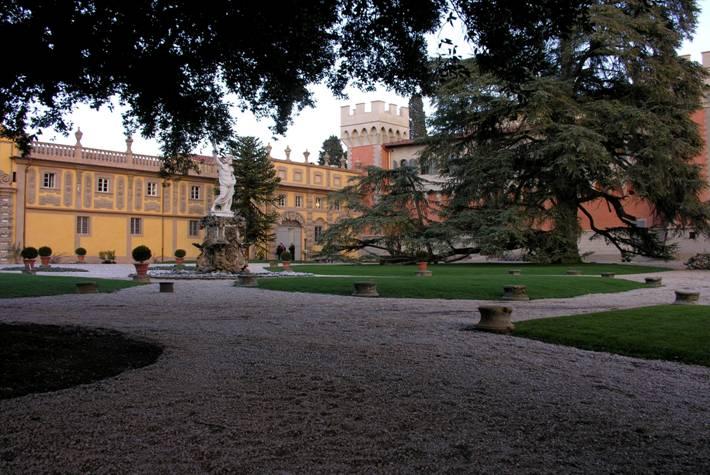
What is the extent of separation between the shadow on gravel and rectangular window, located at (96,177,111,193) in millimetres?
34390

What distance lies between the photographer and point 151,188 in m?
41.8

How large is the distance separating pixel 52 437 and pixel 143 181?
4023cm

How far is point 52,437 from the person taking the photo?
3.55 metres

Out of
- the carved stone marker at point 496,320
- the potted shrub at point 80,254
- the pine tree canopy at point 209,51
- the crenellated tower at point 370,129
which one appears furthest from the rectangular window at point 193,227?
the carved stone marker at point 496,320

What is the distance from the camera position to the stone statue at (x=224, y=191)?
21.9 m

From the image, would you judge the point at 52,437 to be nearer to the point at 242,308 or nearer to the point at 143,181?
the point at 242,308

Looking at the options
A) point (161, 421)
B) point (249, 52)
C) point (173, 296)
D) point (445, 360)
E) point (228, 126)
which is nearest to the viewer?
point (161, 421)

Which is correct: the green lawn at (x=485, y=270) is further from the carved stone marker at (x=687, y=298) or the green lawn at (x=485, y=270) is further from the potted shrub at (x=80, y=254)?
the potted shrub at (x=80, y=254)

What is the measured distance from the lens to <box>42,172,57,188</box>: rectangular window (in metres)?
37.1

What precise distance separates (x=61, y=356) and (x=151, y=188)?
38036 mm

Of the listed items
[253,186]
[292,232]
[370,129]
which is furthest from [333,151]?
[253,186]

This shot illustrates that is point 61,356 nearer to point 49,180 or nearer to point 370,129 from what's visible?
point 49,180

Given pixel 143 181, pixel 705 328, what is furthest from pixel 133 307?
pixel 143 181

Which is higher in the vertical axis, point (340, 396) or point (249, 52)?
point (249, 52)
